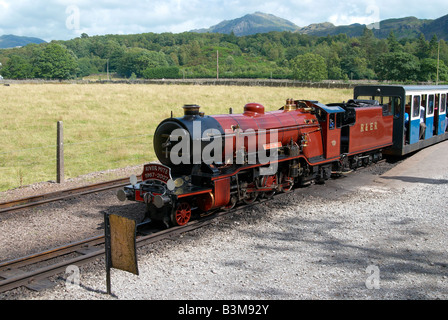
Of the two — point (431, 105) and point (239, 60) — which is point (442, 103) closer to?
point (431, 105)

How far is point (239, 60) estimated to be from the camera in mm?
143000

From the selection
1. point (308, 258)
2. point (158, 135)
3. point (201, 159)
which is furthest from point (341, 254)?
point (158, 135)

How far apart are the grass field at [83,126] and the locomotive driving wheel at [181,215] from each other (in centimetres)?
699

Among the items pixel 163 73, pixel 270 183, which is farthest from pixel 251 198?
pixel 163 73

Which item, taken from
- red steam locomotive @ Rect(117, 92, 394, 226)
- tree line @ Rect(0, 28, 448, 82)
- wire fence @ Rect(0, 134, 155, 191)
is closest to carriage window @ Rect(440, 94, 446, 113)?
red steam locomotive @ Rect(117, 92, 394, 226)

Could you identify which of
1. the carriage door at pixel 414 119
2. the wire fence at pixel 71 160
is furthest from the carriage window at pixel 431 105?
the wire fence at pixel 71 160

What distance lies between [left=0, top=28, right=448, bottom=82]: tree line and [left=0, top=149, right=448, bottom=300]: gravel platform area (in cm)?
4371

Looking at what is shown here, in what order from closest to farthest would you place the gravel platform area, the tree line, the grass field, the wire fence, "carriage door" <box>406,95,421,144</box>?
the gravel platform area → the wire fence → the grass field → "carriage door" <box>406,95,421,144</box> → the tree line

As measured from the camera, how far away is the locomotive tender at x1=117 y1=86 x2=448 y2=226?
9096 mm

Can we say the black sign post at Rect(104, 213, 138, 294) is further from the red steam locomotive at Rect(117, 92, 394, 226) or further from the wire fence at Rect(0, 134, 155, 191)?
the wire fence at Rect(0, 134, 155, 191)

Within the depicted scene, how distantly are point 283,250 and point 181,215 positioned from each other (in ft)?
7.98

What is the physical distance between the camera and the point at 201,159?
30.7 feet

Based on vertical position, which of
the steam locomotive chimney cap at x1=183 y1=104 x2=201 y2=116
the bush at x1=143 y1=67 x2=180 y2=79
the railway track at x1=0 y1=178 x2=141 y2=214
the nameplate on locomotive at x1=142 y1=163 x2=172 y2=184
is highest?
the bush at x1=143 y1=67 x2=180 y2=79

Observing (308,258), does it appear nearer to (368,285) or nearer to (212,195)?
(368,285)
